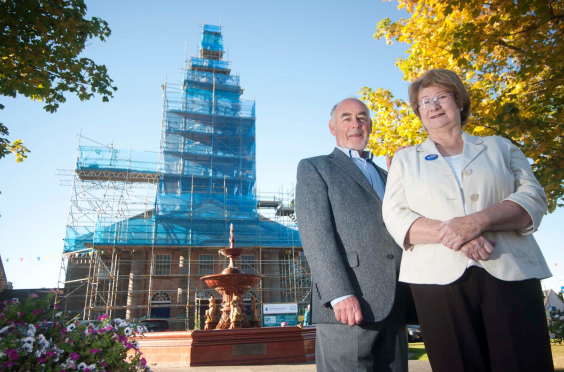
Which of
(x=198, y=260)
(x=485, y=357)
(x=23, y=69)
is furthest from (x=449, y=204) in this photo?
(x=198, y=260)

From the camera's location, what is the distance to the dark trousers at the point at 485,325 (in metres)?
1.82

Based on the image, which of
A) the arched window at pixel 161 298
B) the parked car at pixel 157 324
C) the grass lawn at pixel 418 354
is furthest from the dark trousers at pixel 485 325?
the arched window at pixel 161 298

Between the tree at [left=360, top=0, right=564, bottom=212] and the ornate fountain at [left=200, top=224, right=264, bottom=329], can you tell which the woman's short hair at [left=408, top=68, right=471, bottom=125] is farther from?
the ornate fountain at [left=200, top=224, right=264, bottom=329]

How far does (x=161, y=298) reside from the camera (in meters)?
26.8

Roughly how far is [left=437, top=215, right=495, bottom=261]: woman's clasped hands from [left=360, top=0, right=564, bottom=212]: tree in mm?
5318

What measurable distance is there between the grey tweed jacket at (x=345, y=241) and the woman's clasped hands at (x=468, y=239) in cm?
59

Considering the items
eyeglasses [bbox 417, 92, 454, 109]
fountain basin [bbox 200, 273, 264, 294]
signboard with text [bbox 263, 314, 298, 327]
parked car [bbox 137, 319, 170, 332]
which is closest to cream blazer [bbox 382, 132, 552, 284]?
eyeglasses [bbox 417, 92, 454, 109]

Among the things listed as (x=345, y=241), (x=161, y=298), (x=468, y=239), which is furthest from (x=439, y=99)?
(x=161, y=298)

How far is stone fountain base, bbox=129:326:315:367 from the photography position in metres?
8.59

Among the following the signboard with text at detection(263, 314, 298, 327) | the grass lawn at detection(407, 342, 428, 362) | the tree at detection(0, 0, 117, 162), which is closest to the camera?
the tree at detection(0, 0, 117, 162)

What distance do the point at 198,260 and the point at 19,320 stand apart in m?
23.1

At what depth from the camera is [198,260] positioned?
87.1 feet

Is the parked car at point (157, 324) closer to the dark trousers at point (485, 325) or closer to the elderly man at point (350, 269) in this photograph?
the elderly man at point (350, 269)

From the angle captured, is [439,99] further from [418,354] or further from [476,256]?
[418,354]
